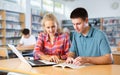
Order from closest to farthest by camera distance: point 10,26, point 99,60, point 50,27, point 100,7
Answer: point 99,60 < point 50,27 < point 10,26 < point 100,7

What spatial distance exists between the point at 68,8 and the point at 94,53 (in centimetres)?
1005

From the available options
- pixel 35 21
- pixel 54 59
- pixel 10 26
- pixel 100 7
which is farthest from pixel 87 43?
pixel 100 7

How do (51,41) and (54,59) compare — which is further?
(51,41)

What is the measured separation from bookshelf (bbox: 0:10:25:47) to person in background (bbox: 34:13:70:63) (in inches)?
216

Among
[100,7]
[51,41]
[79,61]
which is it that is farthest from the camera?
[100,7]

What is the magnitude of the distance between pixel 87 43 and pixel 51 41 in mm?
468

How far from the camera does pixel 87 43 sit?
2.01m

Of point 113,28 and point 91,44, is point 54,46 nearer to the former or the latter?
point 91,44

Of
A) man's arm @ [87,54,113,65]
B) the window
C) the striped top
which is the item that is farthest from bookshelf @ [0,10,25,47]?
man's arm @ [87,54,113,65]

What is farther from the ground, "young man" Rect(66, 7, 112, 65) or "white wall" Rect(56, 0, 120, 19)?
"white wall" Rect(56, 0, 120, 19)

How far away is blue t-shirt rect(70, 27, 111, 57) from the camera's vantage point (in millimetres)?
1878

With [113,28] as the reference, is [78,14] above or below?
above

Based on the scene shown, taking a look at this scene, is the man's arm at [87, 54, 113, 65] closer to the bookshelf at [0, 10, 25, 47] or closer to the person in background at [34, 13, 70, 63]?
the person in background at [34, 13, 70, 63]

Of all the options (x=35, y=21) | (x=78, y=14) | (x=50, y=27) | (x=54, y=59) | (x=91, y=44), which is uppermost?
(x=35, y=21)
